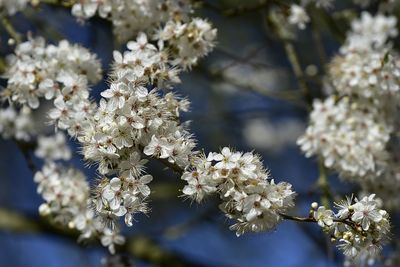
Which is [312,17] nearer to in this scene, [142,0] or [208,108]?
[142,0]

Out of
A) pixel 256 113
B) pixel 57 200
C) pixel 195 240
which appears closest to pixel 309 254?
pixel 256 113

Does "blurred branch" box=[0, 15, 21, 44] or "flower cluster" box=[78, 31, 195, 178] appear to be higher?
"flower cluster" box=[78, 31, 195, 178]

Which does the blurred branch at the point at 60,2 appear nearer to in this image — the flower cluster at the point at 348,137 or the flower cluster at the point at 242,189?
the flower cluster at the point at 348,137

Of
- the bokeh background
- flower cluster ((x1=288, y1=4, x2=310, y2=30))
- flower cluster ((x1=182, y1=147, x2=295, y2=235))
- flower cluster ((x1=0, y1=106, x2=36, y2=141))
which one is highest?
flower cluster ((x1=182, y1=147, x2=295, y2=235))

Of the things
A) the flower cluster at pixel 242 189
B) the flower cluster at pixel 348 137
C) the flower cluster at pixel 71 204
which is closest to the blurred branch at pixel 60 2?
the flower cluster at pixel 71 204

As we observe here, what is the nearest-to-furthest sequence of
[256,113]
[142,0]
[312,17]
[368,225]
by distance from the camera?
[368,225] → [142,0] → [312,17] → [256,113]

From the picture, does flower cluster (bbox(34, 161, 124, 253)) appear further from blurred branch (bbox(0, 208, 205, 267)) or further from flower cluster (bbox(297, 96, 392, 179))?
blurred branch (bbox(0, 208, 205, 267))

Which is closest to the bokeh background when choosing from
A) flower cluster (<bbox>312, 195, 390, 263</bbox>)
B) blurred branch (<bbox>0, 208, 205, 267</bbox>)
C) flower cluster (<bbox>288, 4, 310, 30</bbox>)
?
blurred branch (<bbox>0, 208, 205, 267</bbox>)
